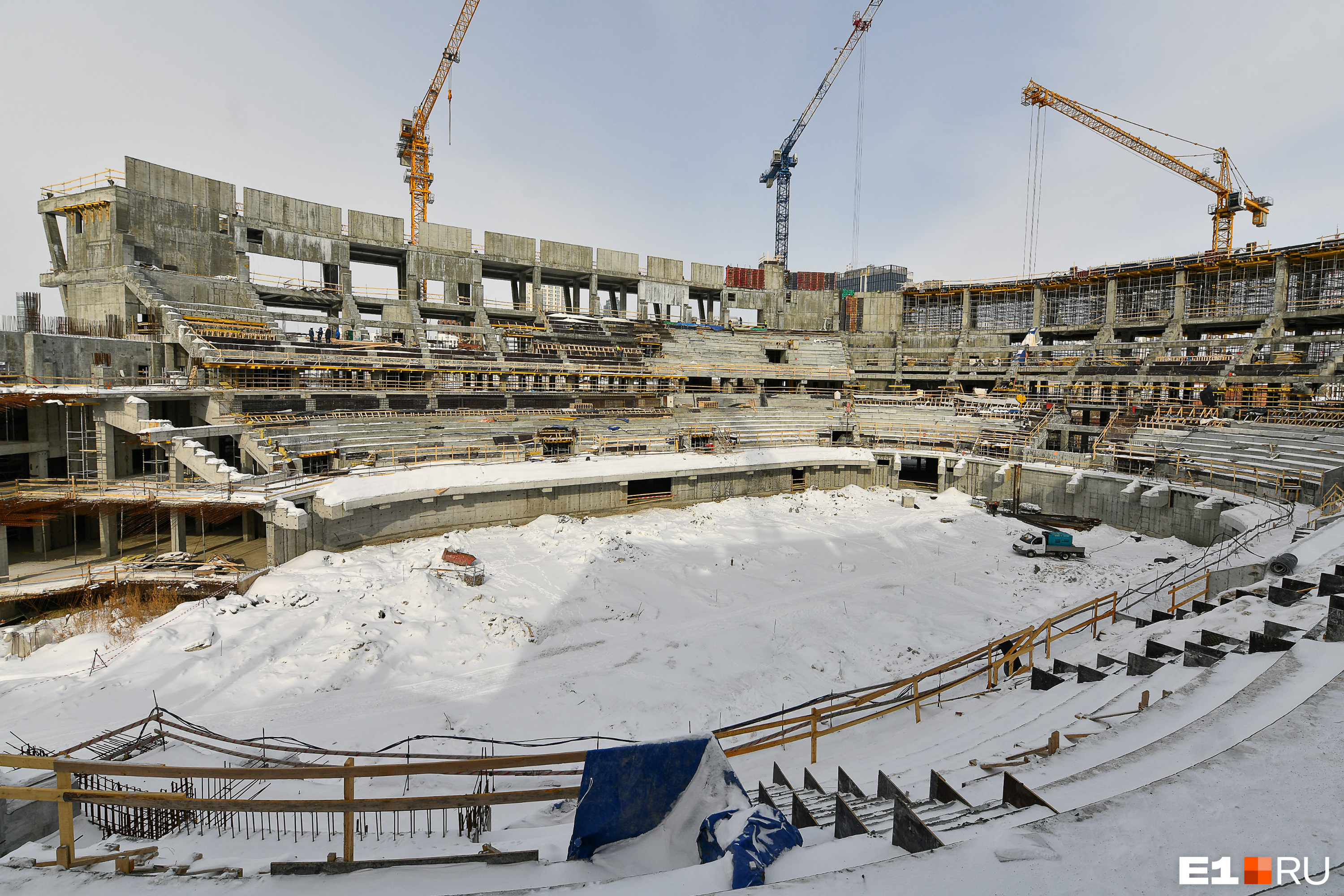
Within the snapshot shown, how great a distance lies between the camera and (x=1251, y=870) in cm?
301

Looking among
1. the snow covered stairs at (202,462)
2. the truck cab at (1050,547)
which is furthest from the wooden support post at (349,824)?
the truck cab at (1050,547)

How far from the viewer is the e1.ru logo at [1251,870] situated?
9.61ft

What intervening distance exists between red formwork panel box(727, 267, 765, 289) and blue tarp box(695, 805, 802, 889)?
1863 inches

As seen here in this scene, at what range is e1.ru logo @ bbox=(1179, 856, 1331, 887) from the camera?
2930mm

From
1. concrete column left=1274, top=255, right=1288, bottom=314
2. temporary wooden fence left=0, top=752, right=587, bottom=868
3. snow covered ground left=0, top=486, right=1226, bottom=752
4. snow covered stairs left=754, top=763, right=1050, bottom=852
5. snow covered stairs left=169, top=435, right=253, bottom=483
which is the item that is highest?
concrete column left=1274, top=255, right=1288, bottom=314

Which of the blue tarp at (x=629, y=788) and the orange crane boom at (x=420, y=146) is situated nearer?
the blue tarp at (x=629, y=788)

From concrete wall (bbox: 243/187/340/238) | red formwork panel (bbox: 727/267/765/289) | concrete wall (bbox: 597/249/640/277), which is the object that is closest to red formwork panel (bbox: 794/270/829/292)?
red formwork panel (bbox: 727/267/765/289)

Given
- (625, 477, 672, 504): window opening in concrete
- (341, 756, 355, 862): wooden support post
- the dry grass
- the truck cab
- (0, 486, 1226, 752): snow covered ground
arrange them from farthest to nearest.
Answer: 1. (625, 477, 672, 504): window opening in concrete
2. the truck cab
3. the dry grass
4. (0, 486, 1226, 752): snow covered ground
5. (341, 756, 355, 862): wooden support post

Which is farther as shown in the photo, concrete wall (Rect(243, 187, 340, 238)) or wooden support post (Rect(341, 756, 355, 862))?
concrete wall (Rect(243, 187, 340, 238))

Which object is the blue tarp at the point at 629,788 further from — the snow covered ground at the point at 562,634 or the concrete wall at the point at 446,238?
the concrete wall at the point at 446,238

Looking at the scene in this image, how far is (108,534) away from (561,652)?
14750mm

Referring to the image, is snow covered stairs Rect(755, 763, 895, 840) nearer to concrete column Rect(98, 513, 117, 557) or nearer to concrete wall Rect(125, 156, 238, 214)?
concrete column Rect(98, 513, 117, 557)

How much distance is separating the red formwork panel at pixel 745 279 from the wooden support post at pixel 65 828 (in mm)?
47962

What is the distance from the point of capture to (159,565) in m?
14.7
